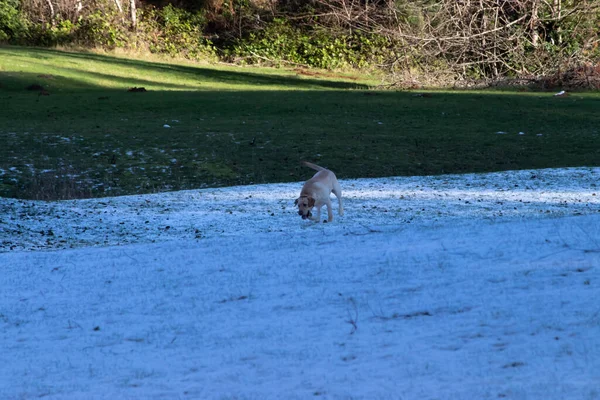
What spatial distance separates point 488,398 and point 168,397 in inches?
65.5

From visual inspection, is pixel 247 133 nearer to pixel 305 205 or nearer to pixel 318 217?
pixel 318 217

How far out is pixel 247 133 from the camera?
19906mm

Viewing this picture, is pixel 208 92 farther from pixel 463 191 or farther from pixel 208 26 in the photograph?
pixel 208 26

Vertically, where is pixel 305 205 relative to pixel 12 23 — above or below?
below

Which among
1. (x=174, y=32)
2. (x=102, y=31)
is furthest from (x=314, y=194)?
(x=174, y=32)

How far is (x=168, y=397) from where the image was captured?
4.46 meters

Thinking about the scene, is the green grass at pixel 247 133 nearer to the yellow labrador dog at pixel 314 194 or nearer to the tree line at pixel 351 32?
the tree line at pixel 351 32

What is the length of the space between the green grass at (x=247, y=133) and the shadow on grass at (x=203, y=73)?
3173mm

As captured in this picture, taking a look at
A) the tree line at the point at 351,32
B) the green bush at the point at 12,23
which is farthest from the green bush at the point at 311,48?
the green bush at the point at 12,23

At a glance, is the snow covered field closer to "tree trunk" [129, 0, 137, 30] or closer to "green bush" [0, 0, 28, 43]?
"tree trunk" [129, 0, 137, 30]

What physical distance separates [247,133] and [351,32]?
2451 cm

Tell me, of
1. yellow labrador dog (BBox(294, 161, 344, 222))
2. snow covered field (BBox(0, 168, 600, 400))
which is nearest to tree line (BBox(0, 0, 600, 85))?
yellow labrador dog (BBox(294, 161, 344, 222))

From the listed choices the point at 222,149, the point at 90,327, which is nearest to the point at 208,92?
the point at 222,149

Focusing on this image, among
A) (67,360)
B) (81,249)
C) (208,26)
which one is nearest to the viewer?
(67,360)
